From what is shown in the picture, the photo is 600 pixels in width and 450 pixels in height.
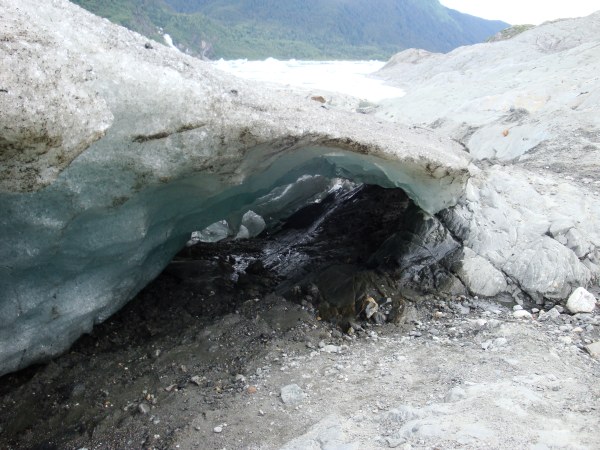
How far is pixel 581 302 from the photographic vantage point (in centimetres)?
459

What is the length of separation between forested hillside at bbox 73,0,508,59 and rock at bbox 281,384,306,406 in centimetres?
3259

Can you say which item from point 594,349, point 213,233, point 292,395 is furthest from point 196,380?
point 213,233

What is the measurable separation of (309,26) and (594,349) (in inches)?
2904

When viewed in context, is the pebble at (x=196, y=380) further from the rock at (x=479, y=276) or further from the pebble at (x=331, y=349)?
the rock at (x=479, y=276)

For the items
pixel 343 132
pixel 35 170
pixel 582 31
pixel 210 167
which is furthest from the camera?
pixel 582 31

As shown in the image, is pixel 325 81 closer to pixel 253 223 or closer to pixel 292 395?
pixel 253 223

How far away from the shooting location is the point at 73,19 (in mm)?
→ 3113

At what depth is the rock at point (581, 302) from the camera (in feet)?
14.9

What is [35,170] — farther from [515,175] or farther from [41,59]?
[515,175]

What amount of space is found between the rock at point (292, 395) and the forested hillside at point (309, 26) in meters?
32.6

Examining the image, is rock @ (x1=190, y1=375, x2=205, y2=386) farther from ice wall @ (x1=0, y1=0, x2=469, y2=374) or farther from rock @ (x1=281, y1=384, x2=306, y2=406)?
ice wall @ (x1=0, y1=0, x2=469, y2=374)

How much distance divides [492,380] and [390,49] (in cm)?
6633

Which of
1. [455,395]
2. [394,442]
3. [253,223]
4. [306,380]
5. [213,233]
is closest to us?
[394,442]

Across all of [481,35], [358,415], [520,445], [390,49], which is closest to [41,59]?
[358,415]
